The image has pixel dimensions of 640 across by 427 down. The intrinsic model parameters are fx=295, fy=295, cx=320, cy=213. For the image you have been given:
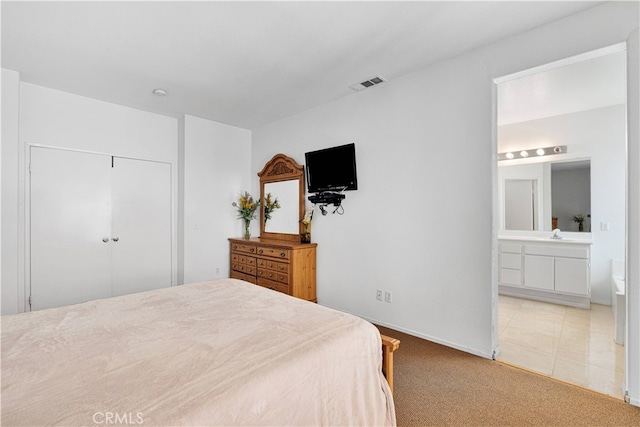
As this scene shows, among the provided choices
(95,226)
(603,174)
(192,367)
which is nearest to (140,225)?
(95,226)

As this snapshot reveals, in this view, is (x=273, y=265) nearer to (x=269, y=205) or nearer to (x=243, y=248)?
(x=243, y=248)

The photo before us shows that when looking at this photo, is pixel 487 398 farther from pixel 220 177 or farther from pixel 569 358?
pixel 220 177

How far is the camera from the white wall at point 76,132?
309 cm

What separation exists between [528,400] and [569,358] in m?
0.92

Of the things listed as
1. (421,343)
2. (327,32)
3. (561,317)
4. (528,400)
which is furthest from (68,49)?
(561,317)

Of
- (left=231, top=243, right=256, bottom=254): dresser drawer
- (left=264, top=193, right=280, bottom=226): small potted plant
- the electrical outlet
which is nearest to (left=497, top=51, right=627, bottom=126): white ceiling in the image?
the electrical outlet

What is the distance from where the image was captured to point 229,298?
2.05 metres

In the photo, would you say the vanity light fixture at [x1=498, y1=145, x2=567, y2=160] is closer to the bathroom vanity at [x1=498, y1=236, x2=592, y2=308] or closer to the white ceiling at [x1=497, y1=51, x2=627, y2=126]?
the white ceiling at [x1=497, y1=51, x2=627, y2=126]

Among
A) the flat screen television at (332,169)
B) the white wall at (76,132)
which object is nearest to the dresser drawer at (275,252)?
the flat screen television at (332,169)

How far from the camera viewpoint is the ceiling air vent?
10.1ft

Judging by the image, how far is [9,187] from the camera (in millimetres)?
2916

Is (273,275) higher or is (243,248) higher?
(243,248)

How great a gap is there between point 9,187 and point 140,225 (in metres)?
1.28

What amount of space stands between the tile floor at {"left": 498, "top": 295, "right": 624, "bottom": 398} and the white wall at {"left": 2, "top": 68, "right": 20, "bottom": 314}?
4609 mm
